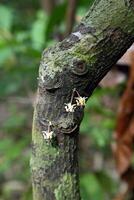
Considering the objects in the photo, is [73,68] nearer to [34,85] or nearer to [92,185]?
[92,185]

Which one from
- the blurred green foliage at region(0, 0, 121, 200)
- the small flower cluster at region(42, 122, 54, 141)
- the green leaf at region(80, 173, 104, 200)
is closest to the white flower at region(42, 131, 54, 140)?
the small flower cluster at region(42, 122, 54, 141)

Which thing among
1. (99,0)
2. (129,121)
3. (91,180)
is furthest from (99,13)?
(91,180)

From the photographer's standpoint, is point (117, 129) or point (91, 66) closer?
point (91, 66)

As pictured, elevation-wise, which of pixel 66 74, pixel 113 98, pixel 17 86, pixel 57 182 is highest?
pixel 17 86

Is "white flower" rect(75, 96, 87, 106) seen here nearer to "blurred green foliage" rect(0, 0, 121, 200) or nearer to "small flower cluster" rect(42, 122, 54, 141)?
"small flower cluster" rect(42, 122, 54, 141)

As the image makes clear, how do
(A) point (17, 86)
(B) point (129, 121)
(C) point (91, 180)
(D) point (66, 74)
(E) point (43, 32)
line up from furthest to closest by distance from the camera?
(A) point (17, 86) < (E) point (43, 32) < (C) point (91, 180) < (B) point (129, 121) < (D) point (66, 74)

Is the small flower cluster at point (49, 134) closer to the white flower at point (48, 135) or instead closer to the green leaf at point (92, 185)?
the white flower at point (48, 135)

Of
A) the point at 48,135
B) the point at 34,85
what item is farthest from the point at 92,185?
the point at 48,135

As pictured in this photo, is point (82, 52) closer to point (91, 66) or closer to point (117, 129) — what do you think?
point (91, 66)
